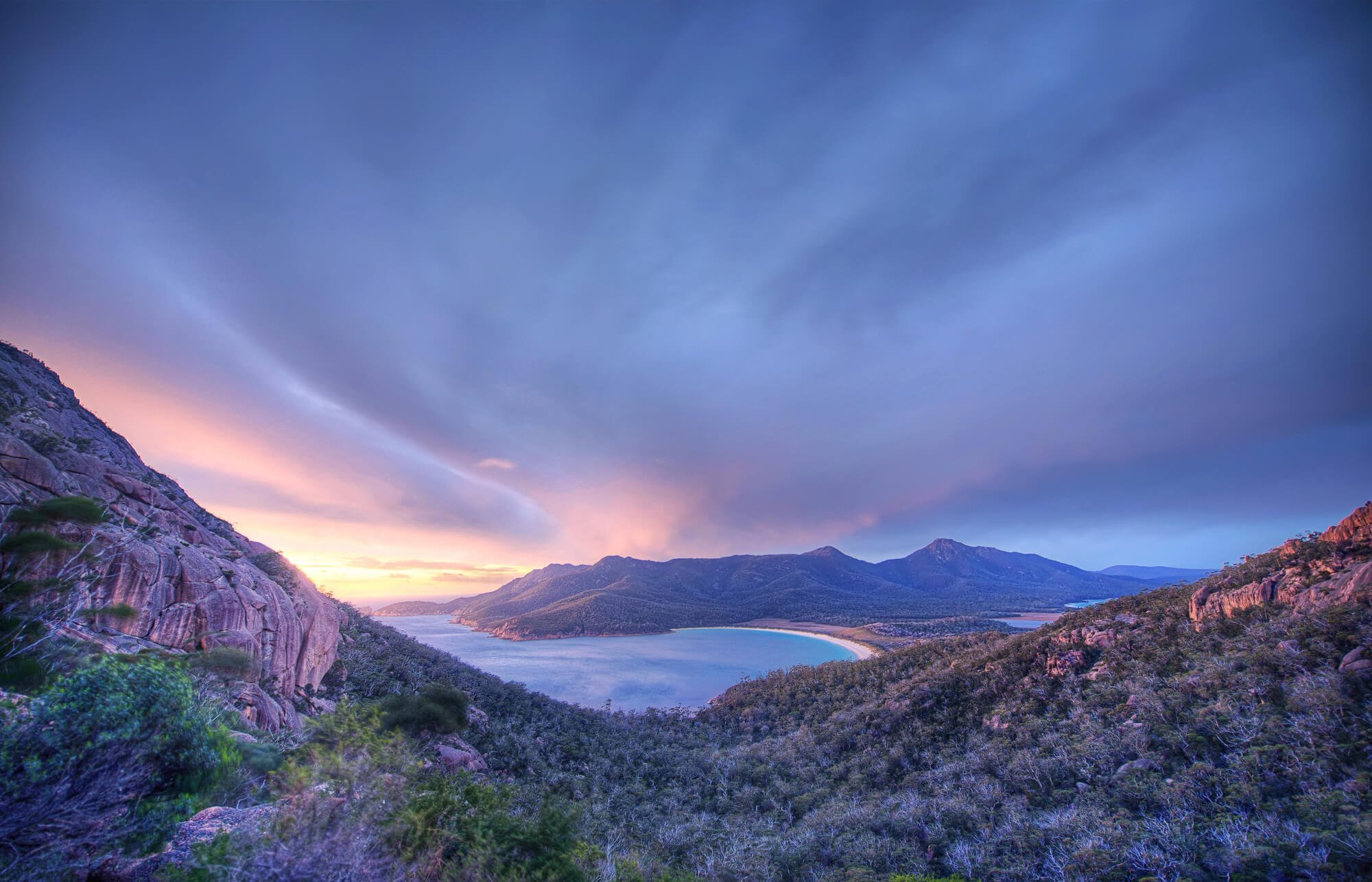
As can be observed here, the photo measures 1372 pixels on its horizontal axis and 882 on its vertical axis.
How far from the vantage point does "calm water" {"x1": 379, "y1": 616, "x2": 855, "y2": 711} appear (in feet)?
142

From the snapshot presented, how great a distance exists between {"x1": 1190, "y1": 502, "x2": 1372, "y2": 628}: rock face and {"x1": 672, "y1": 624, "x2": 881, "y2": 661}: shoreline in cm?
3069

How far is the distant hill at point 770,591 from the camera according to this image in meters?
86.2

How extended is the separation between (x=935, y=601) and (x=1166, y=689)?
109 metres

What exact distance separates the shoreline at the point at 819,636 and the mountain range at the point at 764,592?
2.55m

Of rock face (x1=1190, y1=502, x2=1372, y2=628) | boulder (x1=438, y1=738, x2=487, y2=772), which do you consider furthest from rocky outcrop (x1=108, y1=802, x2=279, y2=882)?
rock face (x1=1190, y1=502, x2=1372, y2=628)

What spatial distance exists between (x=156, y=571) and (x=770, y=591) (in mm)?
120876

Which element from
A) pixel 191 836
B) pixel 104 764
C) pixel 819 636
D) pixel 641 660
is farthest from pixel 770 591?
pixel 104 764

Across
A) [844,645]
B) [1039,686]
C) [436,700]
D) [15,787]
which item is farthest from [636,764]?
[844,645]

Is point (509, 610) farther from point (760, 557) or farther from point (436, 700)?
point (436, 700)

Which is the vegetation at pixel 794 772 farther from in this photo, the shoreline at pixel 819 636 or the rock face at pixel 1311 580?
the shoreline at pixel 819 636

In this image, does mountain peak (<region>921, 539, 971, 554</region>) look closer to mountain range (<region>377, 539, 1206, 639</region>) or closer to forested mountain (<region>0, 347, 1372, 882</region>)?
mountain range (<region>377, 539, 1206, 639</region>)

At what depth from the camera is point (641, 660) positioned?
59.2 metres

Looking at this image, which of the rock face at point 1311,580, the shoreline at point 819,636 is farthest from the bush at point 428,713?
the shoreline at point 819,636

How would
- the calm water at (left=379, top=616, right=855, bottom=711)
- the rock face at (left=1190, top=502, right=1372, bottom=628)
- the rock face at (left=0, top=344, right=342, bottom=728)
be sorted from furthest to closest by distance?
the calm water at (left=379, top=616, right=855, bottom=711) < the rock face at (left=1190, top=502, right=1372, bottom=628) < the rock face at (left=0, top=344, right=342, bottom=728)
